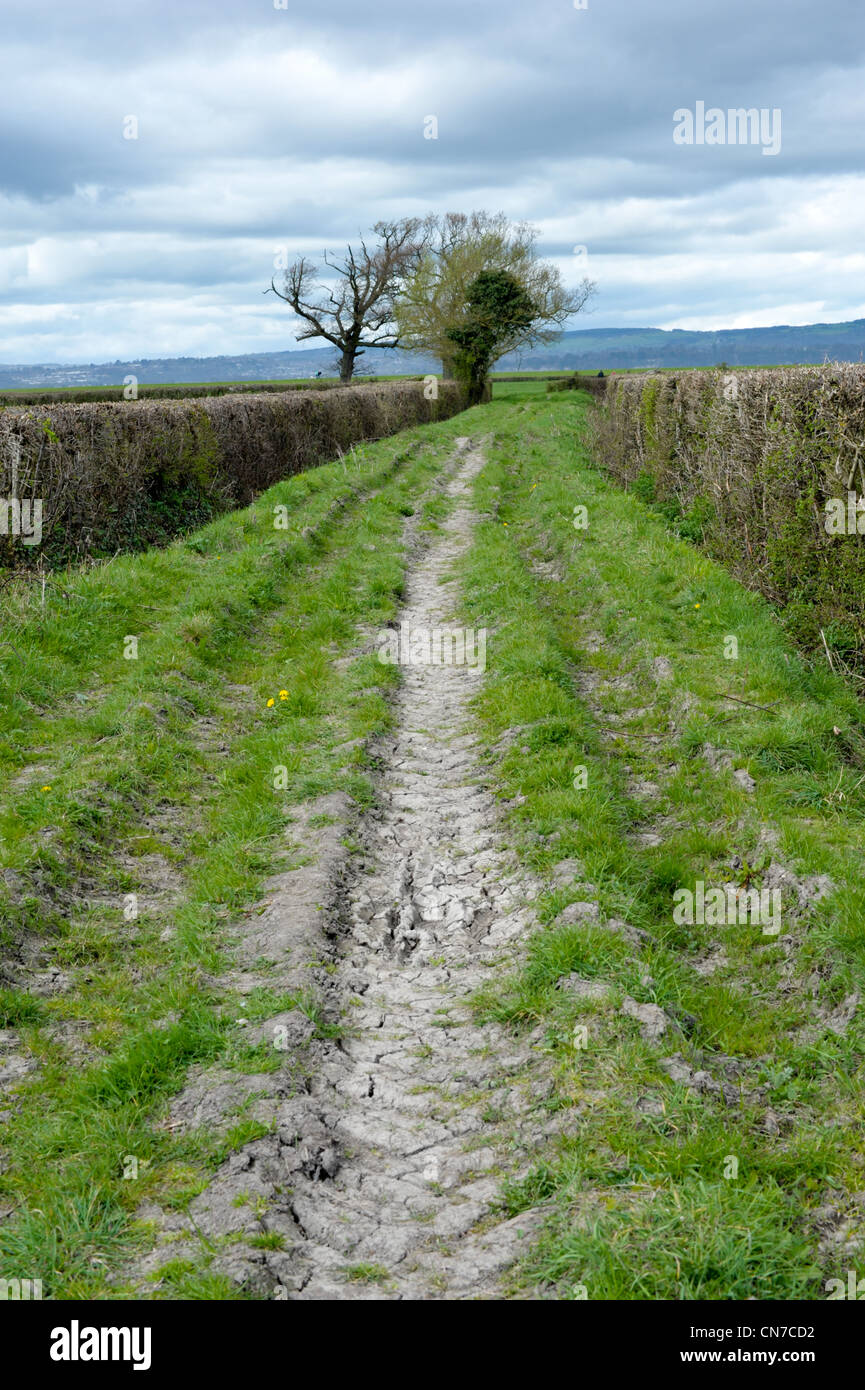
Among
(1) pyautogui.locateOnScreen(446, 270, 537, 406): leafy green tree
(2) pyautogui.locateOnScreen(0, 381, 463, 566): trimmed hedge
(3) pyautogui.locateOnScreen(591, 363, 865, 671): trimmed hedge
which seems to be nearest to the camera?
(3) pyautogui.locateOnScreen(591, 363, 865, 671): trimmed hedge

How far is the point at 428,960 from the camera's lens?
5000 millimetres

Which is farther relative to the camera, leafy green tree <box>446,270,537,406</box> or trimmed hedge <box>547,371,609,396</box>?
trimmed hedge <box>547,371,609,396</box>

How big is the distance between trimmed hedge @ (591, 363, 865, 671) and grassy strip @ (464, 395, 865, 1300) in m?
0.42

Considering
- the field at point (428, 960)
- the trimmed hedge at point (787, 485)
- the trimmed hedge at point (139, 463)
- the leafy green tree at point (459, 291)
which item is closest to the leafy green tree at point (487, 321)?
the leafy green tree at point (459, 291)

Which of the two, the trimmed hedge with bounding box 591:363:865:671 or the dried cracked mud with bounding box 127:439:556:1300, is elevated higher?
the trimmed hedge with bounding box 591:363:865:671

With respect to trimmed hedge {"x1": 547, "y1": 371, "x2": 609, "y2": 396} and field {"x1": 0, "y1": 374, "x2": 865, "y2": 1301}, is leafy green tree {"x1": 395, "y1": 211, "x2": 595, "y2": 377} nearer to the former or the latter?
trimmed hedge {"x1": 547, "y1": 371, "x2": 609, "y2": 396}

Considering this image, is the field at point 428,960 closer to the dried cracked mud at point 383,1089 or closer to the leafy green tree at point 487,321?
the dried cracked mud at point 383,1089

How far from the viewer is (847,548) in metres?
7.98

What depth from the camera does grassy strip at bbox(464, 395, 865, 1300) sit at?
10.2ft

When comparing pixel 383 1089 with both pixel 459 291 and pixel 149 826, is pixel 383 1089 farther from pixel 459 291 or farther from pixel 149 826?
pixel 459 291

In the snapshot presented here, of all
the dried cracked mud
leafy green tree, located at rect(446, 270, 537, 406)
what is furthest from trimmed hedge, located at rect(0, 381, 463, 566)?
leafy green tree, located at rect(446, 270, 537, 406)

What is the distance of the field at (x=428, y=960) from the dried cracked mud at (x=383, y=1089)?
16mm
